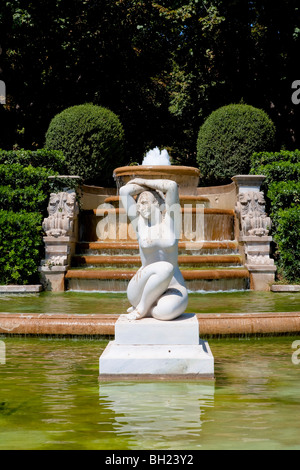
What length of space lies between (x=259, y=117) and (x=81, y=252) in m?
7.34

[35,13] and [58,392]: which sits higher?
[35,13]

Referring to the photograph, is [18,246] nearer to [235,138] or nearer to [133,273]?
[133,273]

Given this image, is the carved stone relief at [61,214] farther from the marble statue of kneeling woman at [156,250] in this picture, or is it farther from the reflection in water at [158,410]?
the reflection in water at [158,410]

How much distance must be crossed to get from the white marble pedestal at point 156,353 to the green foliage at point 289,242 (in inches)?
252

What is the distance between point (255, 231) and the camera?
38.7ft

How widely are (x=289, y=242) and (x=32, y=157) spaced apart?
6.39 meters

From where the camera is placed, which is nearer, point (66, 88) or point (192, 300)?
point (192, 300)

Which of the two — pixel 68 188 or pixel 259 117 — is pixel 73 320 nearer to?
pixel 68 188

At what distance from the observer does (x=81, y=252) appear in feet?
40.9

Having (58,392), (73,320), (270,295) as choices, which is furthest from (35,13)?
(58,392)

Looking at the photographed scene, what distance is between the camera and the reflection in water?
3285mm

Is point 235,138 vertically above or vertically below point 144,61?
below

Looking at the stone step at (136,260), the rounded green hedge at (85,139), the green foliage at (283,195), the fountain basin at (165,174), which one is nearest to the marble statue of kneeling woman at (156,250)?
the stone step at (136,260)

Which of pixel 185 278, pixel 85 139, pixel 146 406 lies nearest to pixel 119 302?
pixel 185 278
